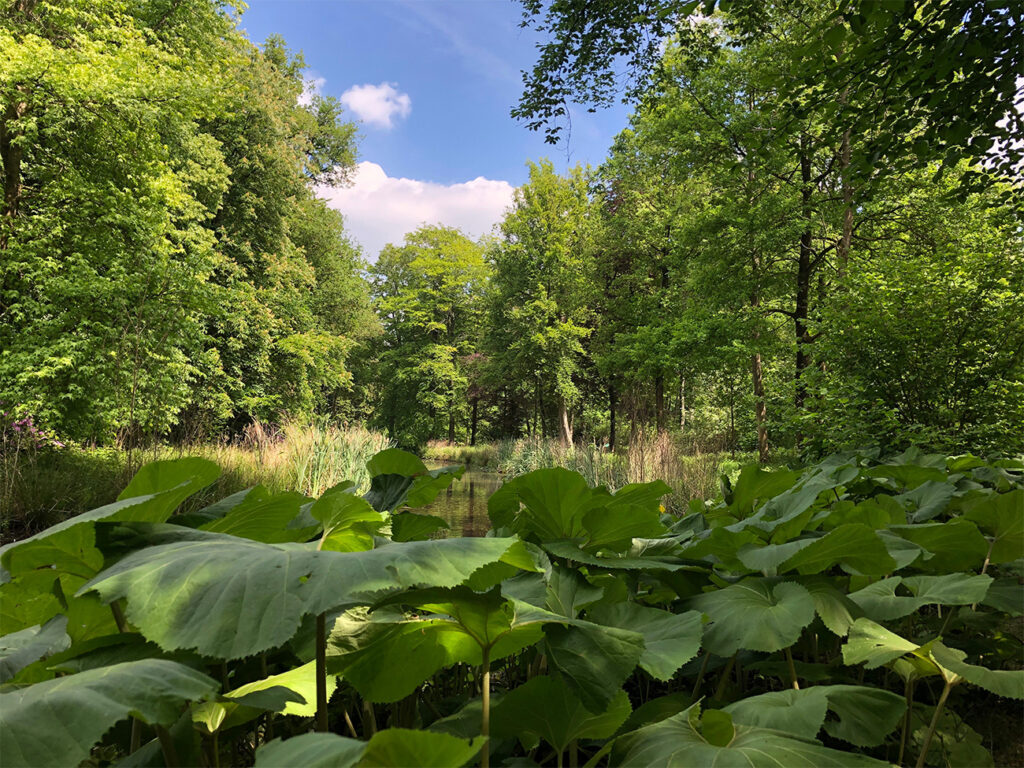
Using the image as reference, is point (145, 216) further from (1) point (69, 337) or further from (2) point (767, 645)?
(2) point (767, 645)

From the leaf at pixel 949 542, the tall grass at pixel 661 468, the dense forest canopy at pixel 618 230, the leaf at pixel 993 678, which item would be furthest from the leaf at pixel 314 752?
the tall grass at pixel 661 468

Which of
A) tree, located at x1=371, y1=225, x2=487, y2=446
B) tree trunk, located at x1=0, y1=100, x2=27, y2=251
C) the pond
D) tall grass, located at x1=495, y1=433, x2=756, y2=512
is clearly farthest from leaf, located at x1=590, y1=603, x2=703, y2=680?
tree, located at x1=371, y1=225, x2=487, y2=446

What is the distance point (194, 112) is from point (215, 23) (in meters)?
4.53

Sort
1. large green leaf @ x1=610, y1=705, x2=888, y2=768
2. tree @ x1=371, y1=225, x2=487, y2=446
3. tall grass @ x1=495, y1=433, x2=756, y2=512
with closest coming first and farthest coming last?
large green leaf @ x1=610, y1=705, x2=888, y2=768 < tall grass @ x1=495, y1=433, x2=756, y2=512 < tree @ x1=371, y1=225, x2=487, y2=446

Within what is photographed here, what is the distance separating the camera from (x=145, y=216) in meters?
9.20

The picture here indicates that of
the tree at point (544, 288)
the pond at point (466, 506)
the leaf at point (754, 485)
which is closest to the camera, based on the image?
the leaf at point (754, 485)

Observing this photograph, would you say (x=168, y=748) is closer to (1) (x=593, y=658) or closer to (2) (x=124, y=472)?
(1) (x=593, y=658)

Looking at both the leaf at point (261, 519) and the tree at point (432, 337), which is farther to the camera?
the tree at point (432, 337)

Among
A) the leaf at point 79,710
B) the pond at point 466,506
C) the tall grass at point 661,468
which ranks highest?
the leaf at point 79,710

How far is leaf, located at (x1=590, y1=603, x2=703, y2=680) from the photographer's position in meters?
0.51

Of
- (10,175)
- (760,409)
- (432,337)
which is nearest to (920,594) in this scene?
(10,175)

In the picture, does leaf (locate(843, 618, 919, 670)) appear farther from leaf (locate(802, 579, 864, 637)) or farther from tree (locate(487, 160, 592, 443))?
tree (locate(487, 160, 592, 443))

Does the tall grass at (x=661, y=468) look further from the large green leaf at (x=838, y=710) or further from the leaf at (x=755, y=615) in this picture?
the large green leaf at (x=838, y=710)

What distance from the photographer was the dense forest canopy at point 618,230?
3.06 metres
